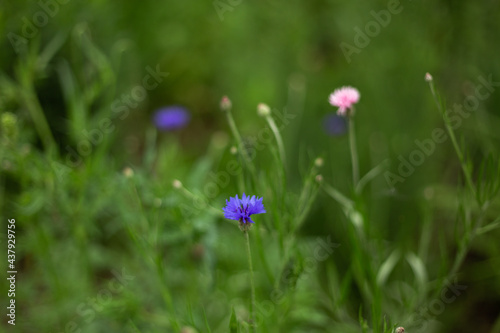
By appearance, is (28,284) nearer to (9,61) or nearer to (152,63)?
(9,61)

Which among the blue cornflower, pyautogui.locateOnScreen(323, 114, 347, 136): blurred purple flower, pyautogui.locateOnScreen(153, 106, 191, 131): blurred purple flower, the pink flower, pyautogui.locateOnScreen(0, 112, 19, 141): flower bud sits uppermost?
pyautogui.locateOnScreen(153, 106, 191, 131): blurred purple flower

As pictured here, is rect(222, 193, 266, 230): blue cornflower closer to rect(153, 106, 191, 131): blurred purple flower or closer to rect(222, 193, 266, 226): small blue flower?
rect(222, 193, 266, 226): small blue flower

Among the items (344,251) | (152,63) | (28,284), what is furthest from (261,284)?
(152,63)

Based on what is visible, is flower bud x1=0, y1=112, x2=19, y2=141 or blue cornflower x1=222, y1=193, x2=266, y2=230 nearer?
blue cornflower x1=222, y1=193, x2=266, y2=230

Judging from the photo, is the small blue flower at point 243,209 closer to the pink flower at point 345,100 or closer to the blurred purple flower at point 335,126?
the pink flower at point 345,100

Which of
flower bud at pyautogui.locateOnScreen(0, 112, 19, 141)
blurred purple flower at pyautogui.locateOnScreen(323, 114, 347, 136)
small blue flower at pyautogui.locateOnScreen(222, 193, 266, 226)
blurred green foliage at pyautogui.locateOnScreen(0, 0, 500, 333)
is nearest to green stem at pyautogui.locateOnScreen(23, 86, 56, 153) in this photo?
blurred green foliage at pyautogui.locateOnScreen(0, 0, 500, 333)

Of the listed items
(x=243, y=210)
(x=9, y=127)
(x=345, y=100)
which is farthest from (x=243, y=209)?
(x=9, y=127)

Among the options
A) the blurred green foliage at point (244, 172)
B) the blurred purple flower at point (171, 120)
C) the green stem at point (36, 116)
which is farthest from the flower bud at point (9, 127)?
the blurred purple flower at point (171, 120)

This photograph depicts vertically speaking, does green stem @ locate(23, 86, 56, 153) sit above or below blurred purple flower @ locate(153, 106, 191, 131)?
below
